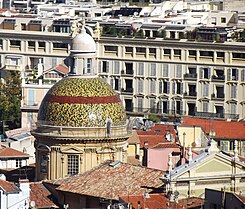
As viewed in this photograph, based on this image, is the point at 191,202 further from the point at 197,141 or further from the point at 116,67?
the point at 116,67

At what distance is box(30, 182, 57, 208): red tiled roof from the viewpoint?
89750 mm

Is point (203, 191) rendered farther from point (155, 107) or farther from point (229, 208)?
point (155, 107)

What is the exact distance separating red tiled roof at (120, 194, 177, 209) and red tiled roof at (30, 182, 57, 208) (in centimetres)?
673

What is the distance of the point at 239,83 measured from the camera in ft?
481

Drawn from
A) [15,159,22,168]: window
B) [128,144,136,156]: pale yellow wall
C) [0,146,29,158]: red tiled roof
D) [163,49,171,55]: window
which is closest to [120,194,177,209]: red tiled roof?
[128,144,136,156]: pale yellow wall

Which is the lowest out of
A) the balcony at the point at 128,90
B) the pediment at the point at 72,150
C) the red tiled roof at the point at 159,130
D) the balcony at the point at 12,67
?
the balcony at the point at 128,90

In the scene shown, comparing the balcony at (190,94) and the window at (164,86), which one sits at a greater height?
the window at (164,86)

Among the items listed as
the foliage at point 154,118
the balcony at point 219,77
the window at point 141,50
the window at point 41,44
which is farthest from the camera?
the window at point 41,44

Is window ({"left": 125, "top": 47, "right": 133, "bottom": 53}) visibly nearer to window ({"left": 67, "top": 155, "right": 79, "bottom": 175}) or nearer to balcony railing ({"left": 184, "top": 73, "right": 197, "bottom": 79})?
balcony railing ({"left": 184, "top": 73, "right": 197, "bottom": 79})

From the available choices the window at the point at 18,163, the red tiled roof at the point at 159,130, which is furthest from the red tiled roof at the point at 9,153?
the red tiled roof at the point at 159,130

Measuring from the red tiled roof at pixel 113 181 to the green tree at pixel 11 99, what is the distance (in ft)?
115

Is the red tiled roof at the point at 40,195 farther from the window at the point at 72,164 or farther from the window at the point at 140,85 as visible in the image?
the window at the point at 140,85

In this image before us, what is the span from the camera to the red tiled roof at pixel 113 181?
88688 mm

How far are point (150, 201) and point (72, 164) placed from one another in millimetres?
14017
